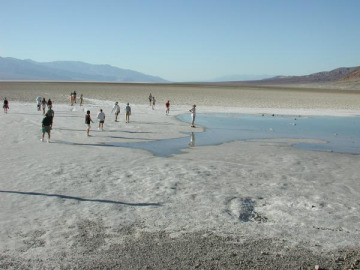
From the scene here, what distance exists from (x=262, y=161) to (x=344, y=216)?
5158 millimetres

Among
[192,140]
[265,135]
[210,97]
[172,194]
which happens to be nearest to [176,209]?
[172,194]

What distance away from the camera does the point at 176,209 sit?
813cm

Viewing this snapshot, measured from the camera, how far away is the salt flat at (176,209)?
6172 mm

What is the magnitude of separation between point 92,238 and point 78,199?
2022mm

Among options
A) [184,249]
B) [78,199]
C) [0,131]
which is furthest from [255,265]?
[0,131]

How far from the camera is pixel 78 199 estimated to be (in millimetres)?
8578

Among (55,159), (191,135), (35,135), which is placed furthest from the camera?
(191,135)

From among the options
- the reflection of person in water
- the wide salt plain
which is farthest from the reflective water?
the wide salt plain

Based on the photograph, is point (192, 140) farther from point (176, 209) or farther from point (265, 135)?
point (176, 209)

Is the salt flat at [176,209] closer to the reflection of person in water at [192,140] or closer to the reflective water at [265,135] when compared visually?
the reflective water at [265,135]

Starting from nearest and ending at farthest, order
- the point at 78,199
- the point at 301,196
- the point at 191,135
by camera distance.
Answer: the point at 78,199 < the point at 301,196 < the point at 191,135

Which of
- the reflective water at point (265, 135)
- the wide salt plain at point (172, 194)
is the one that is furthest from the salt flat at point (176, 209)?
the reflective water at point (265, 135)

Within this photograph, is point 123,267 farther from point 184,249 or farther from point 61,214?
point 61,214

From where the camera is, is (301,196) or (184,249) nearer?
(184,249)
